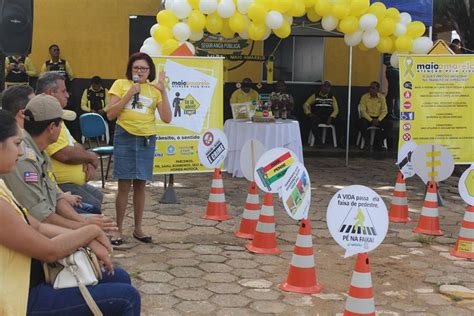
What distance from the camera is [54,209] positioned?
3184 mm

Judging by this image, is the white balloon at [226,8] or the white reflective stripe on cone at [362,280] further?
the white balloon at [226,8]

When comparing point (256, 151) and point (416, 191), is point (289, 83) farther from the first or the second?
point (256, 151)

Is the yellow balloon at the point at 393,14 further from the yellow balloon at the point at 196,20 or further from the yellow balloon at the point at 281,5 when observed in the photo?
the yellow balloon at the point at 196,20

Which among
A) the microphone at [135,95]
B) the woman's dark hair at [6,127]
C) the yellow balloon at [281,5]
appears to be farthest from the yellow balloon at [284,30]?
the woman's dark hair at [6,127]

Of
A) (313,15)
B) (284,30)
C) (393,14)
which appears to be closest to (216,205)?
(284,30)

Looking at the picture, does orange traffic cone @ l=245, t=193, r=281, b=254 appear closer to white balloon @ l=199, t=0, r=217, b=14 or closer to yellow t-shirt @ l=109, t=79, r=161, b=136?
yellow t-shirt @ l=109, t=79, r=161, b=136

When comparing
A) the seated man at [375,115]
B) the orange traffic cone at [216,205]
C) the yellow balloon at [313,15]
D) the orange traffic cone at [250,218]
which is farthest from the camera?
the seated man at [375,115]

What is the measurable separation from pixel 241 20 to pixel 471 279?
4311mm

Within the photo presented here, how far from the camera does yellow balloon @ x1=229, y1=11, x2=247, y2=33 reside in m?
7.41

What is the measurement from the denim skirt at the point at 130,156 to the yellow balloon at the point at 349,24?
11.9 ft

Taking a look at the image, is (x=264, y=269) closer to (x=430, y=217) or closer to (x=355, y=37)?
(x=430, y=217)

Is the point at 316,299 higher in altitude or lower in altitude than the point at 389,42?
lower

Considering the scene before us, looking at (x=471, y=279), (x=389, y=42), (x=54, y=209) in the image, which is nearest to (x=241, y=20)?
(x=389, y=42)

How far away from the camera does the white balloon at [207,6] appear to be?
7202 millimetres
